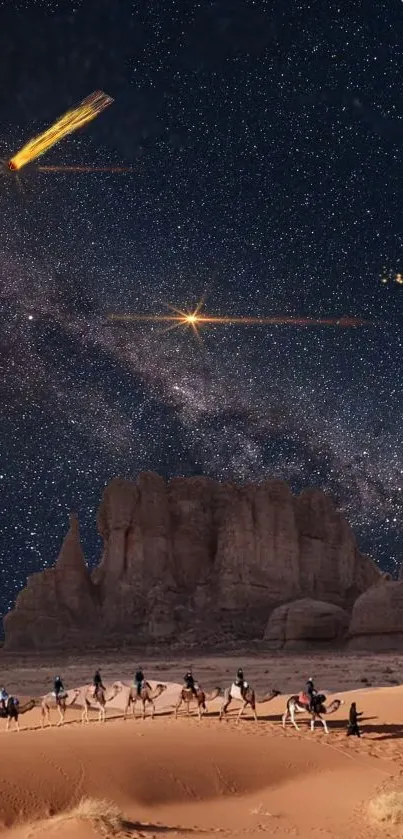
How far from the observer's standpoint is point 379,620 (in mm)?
58000

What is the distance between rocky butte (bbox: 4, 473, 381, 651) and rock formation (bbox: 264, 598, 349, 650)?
1.34m

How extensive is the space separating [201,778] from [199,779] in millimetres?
74

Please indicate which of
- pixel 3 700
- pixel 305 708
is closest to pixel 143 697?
pixel 3 700

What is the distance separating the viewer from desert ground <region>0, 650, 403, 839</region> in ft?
33.8

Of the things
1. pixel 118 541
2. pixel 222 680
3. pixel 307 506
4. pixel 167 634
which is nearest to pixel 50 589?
pixel 118 541

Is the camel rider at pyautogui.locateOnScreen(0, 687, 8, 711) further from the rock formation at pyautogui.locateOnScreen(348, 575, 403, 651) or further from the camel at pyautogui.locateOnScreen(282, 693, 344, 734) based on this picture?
the rock formation at pyautogui.locateOnScreen(348, 575, 403, 651)

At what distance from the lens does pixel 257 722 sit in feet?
64.6

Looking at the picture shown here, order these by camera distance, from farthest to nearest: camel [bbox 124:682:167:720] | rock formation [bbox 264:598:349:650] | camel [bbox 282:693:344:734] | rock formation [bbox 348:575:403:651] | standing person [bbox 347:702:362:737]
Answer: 1. rock formation [bbox 264:598:349:650]
2. rock formation [bbox 348:575:403:651]
3. camel [bbox 124:682:167:720]
4. camel [bbox 282:693:344:734]
5. standing person [bbox 347:702:362:737]

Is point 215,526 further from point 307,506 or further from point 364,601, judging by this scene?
point 364,601

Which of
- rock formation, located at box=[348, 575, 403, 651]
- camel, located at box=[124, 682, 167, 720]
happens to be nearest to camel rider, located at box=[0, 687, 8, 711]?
camel, located at box=[124, 682, 167, 720]

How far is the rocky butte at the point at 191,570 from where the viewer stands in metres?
76.2

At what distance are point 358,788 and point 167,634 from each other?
6216cm

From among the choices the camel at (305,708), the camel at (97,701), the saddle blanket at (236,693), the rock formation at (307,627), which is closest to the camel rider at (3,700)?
the camel at (97,701)

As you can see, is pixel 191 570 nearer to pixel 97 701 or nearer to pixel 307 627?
pixel 307 627
